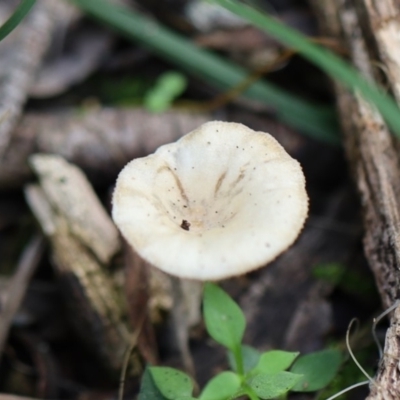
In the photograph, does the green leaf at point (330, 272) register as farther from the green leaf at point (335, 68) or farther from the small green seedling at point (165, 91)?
the small green seedling at point (165, 91)

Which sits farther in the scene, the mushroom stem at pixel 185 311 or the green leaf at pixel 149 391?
the mushroom stem at pixel 185 311

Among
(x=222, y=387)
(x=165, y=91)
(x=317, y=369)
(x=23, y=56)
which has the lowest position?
(x=317, y=369)

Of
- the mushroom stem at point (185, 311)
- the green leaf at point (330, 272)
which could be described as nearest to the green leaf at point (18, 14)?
the mushroom stem at point (185, 311)

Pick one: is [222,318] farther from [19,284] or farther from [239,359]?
[19,284]

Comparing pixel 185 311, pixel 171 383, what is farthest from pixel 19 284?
pixel 171 383

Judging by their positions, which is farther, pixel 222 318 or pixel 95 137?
pixel 95 137

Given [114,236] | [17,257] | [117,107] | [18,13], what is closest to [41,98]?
[117,107]
